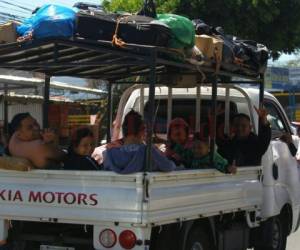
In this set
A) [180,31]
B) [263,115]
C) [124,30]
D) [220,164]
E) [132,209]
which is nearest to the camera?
[132,209]

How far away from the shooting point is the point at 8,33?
5.71m

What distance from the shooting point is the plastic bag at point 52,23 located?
5.37m

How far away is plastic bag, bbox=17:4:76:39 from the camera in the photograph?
537 cm

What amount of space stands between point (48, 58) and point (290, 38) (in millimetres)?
12668

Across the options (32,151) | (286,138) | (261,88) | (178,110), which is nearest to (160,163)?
(32,151)

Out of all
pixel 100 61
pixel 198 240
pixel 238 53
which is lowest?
pixel 198 240

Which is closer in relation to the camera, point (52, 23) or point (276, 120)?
point (52, 23)

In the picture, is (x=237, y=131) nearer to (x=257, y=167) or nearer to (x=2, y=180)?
(x=257, y=167)

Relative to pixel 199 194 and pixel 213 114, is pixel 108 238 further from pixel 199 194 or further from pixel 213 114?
pixel 213 114

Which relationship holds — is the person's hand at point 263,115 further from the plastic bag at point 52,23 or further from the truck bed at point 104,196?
the plastic bag at point 52,23

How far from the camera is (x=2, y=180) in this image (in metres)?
5.83

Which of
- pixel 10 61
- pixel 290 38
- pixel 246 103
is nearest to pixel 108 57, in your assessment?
pixel 10 61

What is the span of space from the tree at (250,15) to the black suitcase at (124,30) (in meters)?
11.2

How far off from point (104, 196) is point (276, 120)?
3.93 metres
